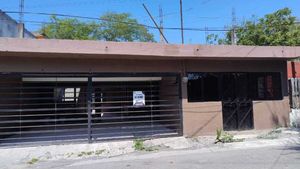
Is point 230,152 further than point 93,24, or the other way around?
point 93,24

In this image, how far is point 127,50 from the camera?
34.1 feet

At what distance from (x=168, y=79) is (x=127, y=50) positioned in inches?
136

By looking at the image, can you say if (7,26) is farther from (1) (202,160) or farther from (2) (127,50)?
(1) (202,160)

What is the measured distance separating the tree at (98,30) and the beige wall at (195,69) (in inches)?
1145

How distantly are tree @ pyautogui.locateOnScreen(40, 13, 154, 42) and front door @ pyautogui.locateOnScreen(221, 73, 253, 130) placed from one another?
95.4ft

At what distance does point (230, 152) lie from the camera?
8.88 m

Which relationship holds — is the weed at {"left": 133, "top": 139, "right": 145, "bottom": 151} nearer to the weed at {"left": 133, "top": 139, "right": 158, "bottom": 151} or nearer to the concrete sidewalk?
the weed at {"left": 133, "top": 139, "right": 158, "bottom": 151}

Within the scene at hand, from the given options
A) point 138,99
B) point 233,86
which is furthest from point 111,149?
point 233,86

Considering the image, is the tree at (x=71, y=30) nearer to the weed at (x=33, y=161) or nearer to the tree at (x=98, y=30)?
the tree at (x=98, y=30)

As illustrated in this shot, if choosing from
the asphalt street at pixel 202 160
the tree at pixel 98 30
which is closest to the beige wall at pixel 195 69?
the asphalt street at pixel 202 160

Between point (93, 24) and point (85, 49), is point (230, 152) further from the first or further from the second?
point (93, 24)

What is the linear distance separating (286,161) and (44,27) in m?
39.0

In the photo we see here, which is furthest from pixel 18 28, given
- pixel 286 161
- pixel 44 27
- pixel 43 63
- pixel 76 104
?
pixel 44 27

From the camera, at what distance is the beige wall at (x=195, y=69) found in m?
10.5
